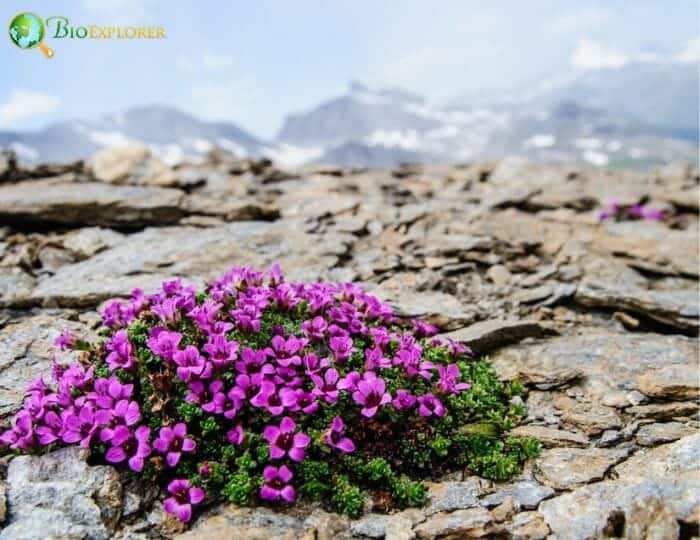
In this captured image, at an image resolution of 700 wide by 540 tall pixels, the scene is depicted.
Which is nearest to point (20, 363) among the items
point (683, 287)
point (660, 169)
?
point (683, 287)

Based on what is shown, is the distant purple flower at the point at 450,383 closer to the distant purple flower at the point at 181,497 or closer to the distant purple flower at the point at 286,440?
the distant purple flower at the point at 286,440

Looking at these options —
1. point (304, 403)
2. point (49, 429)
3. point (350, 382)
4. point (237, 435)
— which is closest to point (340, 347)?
point (350, 382)

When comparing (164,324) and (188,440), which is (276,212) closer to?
(164,324)

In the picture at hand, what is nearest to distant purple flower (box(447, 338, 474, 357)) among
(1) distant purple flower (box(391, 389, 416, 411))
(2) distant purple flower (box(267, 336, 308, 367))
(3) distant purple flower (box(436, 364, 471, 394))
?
(3) distant purple flower (box(436, 364, 471, 394))

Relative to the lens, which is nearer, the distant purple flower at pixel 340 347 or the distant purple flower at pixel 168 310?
the distant purple flower at pixel 340 347

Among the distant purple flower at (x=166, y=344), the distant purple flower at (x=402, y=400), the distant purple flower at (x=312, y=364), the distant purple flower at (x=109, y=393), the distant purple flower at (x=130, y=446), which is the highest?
the distant purple flower at (x=166, y=344)

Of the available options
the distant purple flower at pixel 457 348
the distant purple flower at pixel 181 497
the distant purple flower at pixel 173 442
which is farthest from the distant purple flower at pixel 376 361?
the distant purple flower at pixel 181 497
